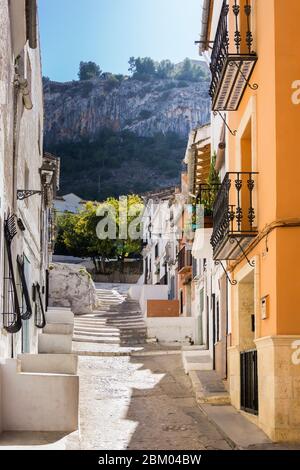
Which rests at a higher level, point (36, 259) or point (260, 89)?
point (260, 89)

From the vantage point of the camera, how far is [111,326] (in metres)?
31.5

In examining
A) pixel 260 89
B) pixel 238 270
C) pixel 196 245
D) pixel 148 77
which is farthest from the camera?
pixel 148 77

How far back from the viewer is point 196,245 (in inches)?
693

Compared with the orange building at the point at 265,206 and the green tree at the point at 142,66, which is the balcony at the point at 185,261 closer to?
the orange building at the point at 265,206

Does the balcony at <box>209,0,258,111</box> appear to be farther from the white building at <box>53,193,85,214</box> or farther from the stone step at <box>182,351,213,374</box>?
the white building at <box>53,193,85,214</box>

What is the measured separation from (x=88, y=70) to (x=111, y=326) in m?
114

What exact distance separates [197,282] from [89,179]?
76.7 m

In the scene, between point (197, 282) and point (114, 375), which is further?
point (197, 282)

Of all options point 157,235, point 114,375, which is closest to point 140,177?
point 157,235

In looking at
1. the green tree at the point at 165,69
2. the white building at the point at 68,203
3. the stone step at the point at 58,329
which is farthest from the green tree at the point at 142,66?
the stone step at the point at 58,329

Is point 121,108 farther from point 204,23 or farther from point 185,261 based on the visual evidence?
point 204,23

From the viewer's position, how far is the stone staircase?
87.1 feet

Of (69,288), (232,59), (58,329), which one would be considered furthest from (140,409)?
(69,288)

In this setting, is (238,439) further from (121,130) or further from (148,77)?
(148,77)
